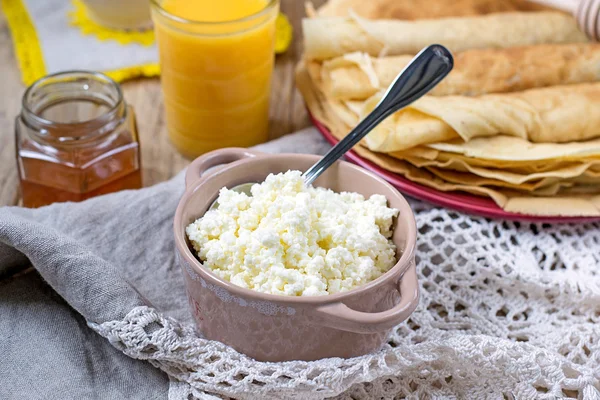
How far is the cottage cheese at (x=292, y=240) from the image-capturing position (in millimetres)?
990

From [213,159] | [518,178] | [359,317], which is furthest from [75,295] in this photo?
[518,178]

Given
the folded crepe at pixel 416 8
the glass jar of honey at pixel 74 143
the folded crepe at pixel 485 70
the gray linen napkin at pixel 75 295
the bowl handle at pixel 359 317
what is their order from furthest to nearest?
the folded crepe at pixel 416 8, the folded crepe at pixel 485 70, the glass jar of honey at pixel 74 143, the gray linen napkin at pixel 75 295, the bowl handle at pixel 359 317

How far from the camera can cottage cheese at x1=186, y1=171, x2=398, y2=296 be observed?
0.99 meters

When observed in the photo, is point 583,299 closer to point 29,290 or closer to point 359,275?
point 359,275

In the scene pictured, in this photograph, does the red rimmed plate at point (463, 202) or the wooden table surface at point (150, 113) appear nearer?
the red rimmed plate at point (463, 202)

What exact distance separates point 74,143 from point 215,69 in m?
0.34

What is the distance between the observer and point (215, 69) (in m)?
1.50

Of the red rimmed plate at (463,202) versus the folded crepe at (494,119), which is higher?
the folded crepe at (494,119)

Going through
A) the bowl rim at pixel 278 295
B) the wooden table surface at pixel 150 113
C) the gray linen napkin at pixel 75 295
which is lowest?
the wooden table surface at pixel 150 113

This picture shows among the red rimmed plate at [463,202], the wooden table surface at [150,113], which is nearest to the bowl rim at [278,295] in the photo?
the red rimmed plate at [463,202]

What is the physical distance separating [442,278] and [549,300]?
0.20m

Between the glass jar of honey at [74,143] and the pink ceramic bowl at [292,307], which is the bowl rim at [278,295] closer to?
the pink ceramic bowl at [292,307]

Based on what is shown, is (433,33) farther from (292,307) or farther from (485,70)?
(292,307)

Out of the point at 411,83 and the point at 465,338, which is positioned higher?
the point at 411,83
